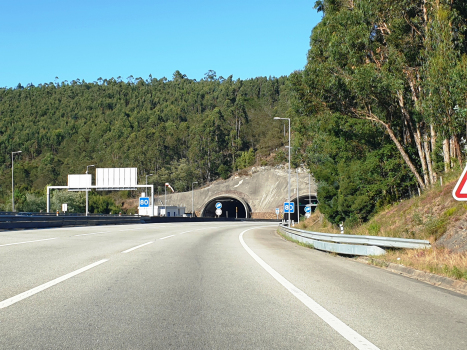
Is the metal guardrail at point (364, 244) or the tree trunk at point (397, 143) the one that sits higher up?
the tree trunk at point (397, 143)

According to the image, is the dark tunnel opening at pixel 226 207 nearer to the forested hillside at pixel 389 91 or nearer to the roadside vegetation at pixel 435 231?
the forested hillside at pixel 389 91

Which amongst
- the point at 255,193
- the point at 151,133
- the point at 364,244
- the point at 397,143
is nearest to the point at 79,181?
the point at 255,193

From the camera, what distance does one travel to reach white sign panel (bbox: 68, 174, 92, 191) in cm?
6688

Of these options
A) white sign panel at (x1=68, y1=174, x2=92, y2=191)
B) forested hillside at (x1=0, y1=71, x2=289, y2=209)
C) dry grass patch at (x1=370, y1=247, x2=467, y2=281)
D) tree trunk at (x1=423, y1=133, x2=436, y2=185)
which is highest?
forested hillside at (x1=0, y1=71, x2=289, y2=209)

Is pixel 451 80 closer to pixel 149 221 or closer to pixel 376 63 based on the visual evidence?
pixel 376 63

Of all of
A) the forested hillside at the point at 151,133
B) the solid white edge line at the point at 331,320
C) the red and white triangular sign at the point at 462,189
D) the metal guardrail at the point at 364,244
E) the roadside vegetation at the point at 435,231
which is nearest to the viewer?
the solid white edge line at the point at 331,320

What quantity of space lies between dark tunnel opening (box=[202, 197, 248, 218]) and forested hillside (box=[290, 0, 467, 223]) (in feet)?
224

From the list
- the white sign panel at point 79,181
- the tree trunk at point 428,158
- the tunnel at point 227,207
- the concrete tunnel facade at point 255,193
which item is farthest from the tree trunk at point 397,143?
the tunnel at point 227,207

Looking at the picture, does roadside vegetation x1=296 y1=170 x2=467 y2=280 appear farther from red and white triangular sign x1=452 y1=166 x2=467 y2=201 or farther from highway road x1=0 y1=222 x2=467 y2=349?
red and white triangular sign x1=452 y1=166 x2=467 y2=201

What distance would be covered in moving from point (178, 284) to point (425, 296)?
424cm

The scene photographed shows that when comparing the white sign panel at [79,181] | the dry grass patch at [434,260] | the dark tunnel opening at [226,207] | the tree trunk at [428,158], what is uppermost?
the white sign panel at [79,181]

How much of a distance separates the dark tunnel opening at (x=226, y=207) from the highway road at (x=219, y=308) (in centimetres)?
8896

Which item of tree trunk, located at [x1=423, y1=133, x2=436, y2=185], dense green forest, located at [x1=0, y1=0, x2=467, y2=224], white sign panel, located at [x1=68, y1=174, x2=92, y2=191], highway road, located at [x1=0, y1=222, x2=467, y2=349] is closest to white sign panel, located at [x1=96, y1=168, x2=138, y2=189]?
white sign panel, located at [x1=68, y1=174, x2=92, y2=191]

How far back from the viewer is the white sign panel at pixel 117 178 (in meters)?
64.8
